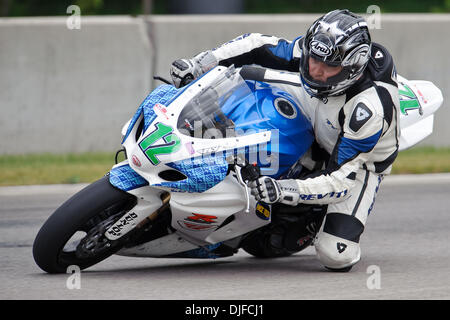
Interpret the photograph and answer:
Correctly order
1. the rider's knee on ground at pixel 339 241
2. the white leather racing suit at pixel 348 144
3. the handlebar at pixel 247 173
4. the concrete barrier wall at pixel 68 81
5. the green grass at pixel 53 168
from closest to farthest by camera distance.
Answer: the handlebar at pixel 247 173
the white leather racing suit at pixel 348 144
the rider's knee on ground at pixel 339 241
the green grass at pixel 53 168
the concrete barrier wall at pixel 68 81

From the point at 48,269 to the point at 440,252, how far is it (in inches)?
105

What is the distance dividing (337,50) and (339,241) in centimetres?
113

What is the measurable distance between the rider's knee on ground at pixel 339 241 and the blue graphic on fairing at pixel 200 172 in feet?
3.05

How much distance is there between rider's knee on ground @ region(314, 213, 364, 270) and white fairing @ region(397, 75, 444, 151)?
0.61 meters

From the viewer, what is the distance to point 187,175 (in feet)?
15.2

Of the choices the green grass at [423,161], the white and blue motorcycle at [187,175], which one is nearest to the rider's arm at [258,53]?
the white and blue motorcycle at [187,175]

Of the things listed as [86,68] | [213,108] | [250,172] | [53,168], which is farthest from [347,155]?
[86,68]

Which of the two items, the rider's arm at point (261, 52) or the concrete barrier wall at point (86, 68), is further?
the concrete barrier wall at point (86, 68)

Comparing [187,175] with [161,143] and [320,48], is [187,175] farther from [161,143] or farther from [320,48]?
[320,48]

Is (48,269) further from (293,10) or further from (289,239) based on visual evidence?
(293,10)

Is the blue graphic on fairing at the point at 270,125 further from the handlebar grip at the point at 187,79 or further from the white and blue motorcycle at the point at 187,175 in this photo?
the handlebar grip at the point at 187,79

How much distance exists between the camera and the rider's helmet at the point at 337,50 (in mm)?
4891

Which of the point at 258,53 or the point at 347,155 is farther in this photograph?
the point at 258,53
